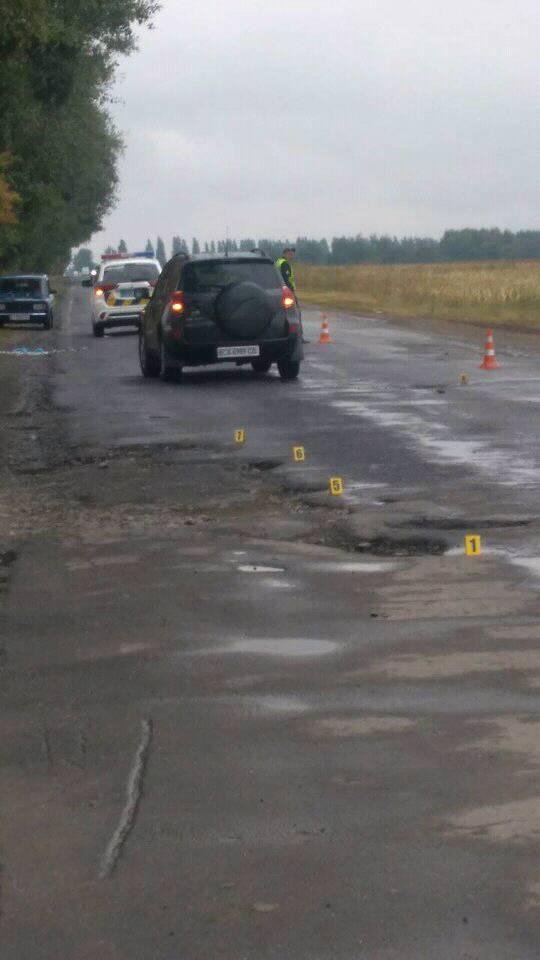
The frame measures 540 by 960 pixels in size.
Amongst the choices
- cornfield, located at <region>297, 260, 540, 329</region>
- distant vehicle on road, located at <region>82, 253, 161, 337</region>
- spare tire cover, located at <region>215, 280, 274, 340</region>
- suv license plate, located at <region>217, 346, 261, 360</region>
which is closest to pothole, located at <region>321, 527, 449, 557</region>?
spare tire cover, located at <region>215, 280, 274, 340</region>

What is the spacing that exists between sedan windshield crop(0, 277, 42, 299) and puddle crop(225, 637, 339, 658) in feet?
130

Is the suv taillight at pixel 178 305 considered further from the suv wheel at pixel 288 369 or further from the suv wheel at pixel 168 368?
the suv wheel at pixel 288 369

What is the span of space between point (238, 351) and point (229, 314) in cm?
56

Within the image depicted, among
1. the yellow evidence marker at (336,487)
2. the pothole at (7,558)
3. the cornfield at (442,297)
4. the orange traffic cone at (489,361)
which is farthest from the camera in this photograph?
the cornfield at (442,297)

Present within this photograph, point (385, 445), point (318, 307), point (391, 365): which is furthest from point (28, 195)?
point (385, 445)

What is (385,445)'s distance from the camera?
50.1 feet

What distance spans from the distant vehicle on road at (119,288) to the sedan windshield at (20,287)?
208 inches

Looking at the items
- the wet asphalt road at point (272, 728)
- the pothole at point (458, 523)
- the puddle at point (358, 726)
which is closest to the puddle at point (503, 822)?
the wet asphalt road at point (272, 728)

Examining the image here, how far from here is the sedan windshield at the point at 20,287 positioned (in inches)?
1826

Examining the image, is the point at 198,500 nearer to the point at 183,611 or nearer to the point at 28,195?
the point at 183,611

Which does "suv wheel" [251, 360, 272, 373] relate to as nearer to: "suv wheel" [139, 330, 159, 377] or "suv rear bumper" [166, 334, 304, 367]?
"suv wheel" [139, 330, 159, 377]

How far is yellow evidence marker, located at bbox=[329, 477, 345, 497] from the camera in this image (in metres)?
12.2

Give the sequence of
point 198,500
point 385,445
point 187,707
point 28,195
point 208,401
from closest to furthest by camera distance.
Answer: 1. point 187,707
2. point 198,500
3. point 385,445
4. point 208,401
5. point 28,195

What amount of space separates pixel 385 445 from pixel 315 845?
1063cm
